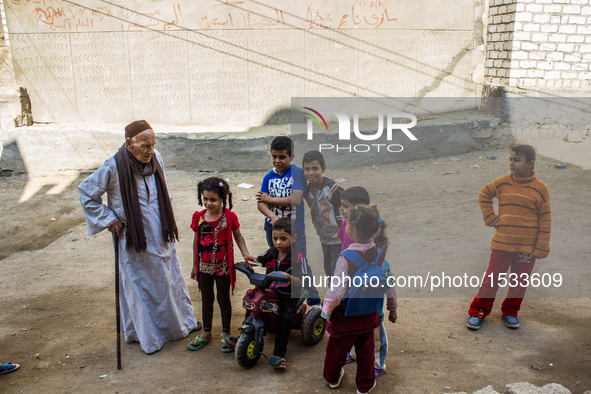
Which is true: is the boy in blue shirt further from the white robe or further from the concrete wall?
the concrete wall

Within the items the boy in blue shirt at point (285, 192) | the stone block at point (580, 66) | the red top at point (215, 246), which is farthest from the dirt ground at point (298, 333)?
the stone block at point (580, 66)

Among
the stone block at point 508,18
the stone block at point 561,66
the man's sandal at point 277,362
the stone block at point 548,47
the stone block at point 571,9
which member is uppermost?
the stone block at point 571,9

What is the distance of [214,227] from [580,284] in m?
3.41

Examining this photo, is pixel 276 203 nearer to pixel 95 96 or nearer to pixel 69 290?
pixel 69 290

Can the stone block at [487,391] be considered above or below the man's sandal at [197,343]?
above

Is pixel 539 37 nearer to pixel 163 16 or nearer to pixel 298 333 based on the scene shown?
pixel 163 16

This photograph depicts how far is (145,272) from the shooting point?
130 inches

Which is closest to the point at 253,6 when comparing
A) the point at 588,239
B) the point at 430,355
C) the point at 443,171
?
the point at 443,171

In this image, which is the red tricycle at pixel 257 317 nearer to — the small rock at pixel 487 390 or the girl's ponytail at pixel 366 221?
the girl's ponytail at pixel 366 221

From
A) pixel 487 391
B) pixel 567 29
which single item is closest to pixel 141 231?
pixel 487 391

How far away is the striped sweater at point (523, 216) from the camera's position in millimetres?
3293

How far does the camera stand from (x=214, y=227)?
10.8 feet

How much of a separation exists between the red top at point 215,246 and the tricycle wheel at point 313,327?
62 centimetres

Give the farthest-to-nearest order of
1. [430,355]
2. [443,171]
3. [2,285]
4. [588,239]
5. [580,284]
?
[443,171] → [588,239] → [2,285] → [580,284] → [430,355]
